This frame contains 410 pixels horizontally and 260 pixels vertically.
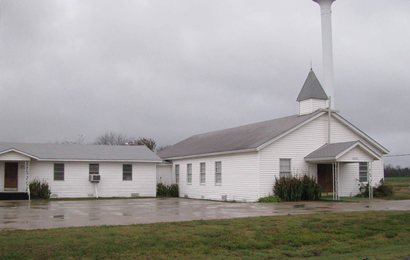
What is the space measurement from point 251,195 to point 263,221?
45.4ft

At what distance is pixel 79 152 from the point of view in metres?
38.7

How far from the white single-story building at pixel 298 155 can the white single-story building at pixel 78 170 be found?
539cm

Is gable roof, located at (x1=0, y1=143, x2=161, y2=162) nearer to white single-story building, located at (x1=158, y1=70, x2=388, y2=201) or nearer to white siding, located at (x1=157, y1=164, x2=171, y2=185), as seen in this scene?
white siding, located at (x1=157, y1=164, x2=171, y2=185)

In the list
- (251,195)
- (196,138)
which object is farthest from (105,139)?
(251,195)

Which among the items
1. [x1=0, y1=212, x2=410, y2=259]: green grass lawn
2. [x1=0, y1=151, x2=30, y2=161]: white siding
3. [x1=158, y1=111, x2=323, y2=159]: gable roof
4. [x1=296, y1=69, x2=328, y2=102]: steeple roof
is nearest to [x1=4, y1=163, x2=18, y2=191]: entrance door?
[x1=0, y1=151, x2=30, y2=161]: white siding

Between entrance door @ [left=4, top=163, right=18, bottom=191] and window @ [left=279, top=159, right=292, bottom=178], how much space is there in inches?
728

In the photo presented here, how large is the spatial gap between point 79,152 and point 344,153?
19837 mm

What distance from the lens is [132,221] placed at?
16.7 metres

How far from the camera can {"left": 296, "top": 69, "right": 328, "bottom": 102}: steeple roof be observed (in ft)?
106

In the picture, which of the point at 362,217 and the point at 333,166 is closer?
the point at 362,217

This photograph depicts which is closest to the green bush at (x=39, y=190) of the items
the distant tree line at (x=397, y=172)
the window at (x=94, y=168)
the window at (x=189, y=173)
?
the window at (x=94, y=168)

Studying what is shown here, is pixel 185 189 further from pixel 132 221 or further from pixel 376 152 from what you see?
pixel 132 221

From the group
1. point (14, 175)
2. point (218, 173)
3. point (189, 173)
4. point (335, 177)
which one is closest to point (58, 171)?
point (14, 175)

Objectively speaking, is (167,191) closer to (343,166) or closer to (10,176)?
(10,176)
